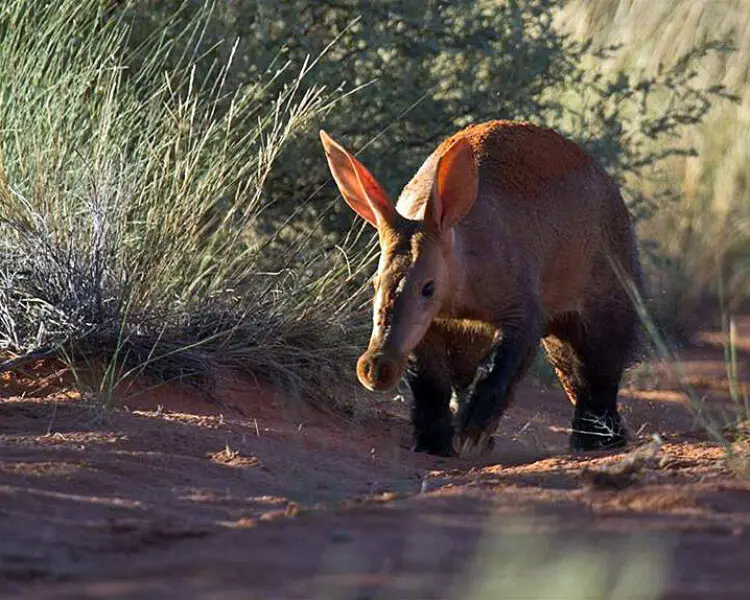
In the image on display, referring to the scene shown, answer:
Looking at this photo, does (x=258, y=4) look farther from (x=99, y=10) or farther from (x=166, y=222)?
(x=166, y=222)

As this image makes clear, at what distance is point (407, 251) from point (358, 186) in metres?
0.51

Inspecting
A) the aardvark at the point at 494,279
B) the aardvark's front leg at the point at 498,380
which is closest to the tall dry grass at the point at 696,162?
the aardvark at the point at 494,279

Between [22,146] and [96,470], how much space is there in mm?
3051

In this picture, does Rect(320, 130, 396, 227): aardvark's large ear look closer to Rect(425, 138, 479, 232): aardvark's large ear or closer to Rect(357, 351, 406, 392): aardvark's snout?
Rect(425, 138, 479, 232): aardvark's large ear

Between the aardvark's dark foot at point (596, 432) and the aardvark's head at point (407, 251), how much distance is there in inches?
59.0

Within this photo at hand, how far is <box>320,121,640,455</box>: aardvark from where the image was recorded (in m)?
6.53

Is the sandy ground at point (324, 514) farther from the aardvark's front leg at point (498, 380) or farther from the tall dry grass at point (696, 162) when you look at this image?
the tall dry grass at point (696, 162)

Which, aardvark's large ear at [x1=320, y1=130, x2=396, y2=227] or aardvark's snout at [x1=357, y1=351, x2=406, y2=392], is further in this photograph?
aardvark's large ear at [x1=320, y1=130, x2=396, y2=227]

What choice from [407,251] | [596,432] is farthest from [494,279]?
[596,432]

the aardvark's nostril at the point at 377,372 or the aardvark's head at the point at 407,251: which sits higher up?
the aardvark's head at the point at 407,251

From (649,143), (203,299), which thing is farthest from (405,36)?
(649,143)

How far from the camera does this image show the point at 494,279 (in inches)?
276

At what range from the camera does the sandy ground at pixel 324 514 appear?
3.51m

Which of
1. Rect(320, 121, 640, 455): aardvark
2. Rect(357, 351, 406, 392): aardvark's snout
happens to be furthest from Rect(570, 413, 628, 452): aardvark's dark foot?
Rect(357, 351, 406, 392): aardvark's snout
